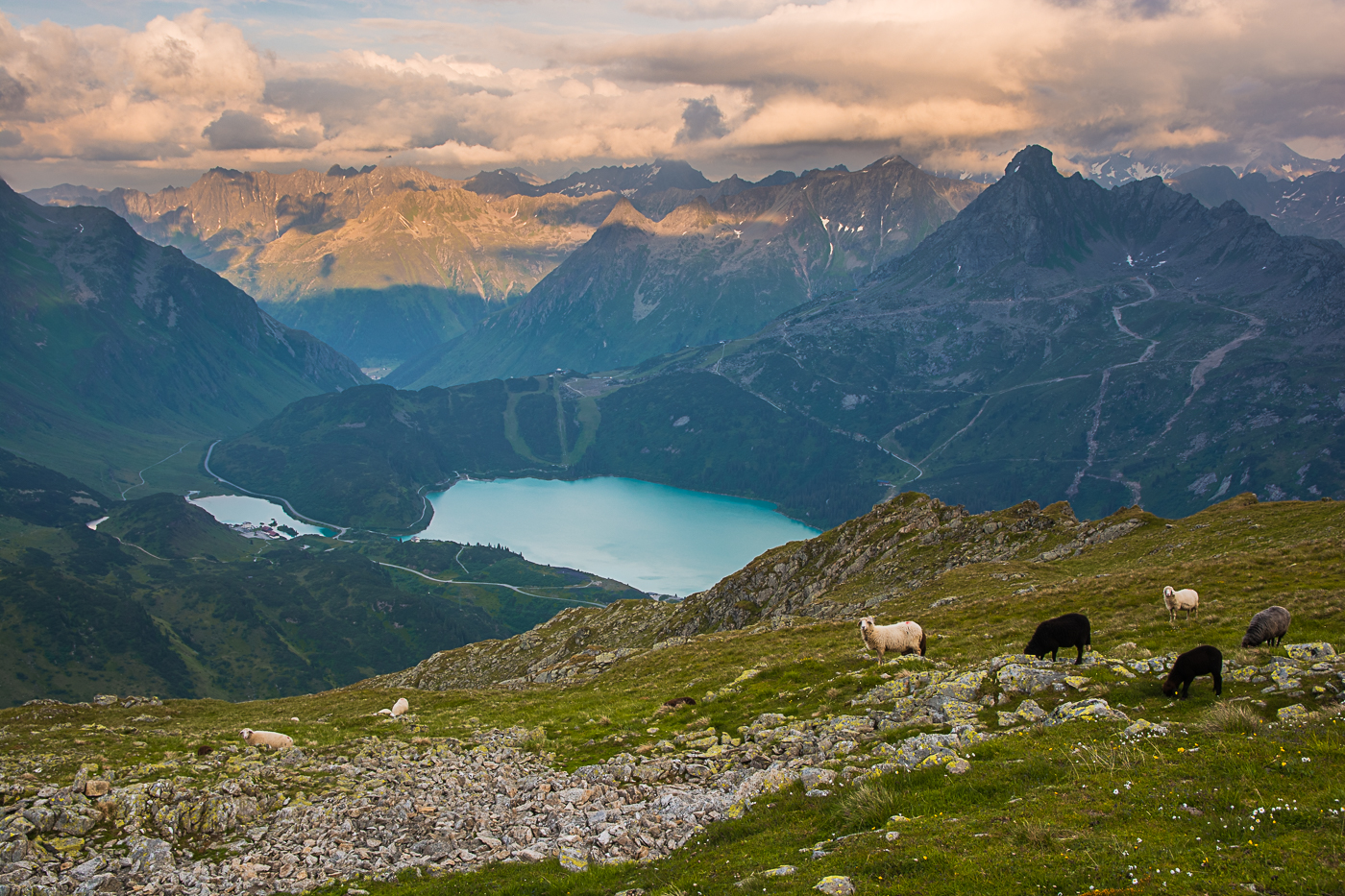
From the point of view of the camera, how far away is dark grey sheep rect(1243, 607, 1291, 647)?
959 inches

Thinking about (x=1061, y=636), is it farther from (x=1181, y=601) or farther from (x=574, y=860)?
(x=574, y=860)

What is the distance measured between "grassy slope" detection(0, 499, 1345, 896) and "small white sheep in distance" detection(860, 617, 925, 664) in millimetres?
1242

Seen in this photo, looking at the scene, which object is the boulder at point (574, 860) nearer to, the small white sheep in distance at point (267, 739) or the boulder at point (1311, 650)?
the small white sheep in distance at point (267, 739)

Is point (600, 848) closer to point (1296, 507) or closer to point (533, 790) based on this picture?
point (533, 790)

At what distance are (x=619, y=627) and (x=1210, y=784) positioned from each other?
7903 cm

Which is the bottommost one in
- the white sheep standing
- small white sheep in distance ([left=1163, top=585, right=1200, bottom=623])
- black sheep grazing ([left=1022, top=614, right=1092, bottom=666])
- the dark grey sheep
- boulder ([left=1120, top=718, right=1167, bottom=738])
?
the white sheep standing

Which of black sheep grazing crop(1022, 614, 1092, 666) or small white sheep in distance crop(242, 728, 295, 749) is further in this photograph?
small white sheep in distance crop(242, 728, 295, 749)

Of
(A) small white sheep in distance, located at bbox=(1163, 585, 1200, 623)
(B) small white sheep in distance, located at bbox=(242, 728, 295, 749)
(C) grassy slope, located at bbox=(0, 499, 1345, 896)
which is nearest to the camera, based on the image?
(C) grassy slope, located at bbox=(0, 499, 1345, 896)

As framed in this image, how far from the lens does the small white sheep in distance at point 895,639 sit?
32188 mm

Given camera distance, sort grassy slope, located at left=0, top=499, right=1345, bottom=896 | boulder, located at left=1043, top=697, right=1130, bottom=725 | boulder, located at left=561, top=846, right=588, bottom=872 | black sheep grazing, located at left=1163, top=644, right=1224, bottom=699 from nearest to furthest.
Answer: grassy slope, located at left=0, top=499, right=1345, bottom=896
boulder, located at left=561, top=846, right=588, bottom=872
boulder, located at left=1043, top=697, right=1130, bottom=725
black sheep grazing, located at left=1163, top=644, right=1224, bottom=699

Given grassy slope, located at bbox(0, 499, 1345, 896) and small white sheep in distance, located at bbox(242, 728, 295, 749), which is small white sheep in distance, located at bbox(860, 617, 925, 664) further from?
small white sheep in distance, located at bbox(242, 728, 295, 749)

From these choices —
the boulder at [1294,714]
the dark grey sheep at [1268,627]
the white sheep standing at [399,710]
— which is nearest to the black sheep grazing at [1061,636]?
the dark grey sheep at [1268,627]

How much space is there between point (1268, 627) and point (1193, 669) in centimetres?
595

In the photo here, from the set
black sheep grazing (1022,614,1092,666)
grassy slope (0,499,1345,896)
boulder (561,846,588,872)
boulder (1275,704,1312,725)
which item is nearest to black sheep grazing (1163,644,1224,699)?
grassy slope (0,499,1345,896)
